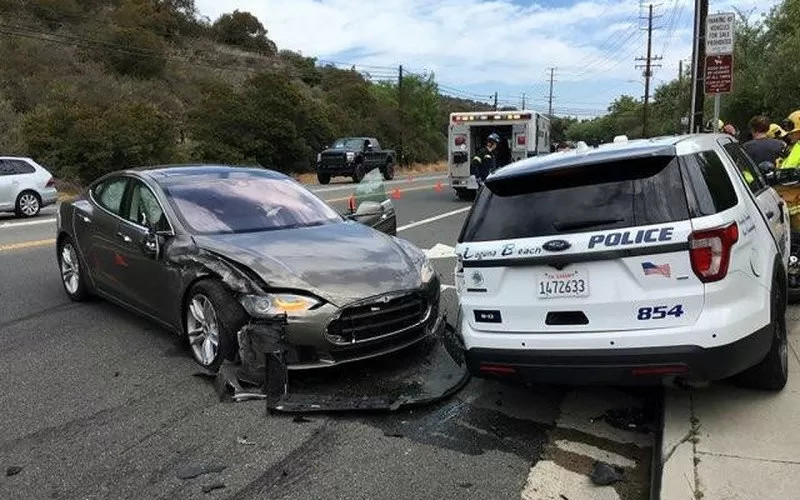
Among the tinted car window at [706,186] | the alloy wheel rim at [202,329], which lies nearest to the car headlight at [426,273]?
the alloy wheel rim at [202,329]

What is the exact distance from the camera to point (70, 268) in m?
7.74

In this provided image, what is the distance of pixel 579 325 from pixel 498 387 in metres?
1.26

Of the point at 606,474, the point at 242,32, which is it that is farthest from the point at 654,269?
the point at 242,32

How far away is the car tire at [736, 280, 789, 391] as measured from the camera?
4.40m

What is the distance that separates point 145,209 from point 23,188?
1246cm

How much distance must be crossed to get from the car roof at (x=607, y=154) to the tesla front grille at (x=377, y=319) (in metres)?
1.13

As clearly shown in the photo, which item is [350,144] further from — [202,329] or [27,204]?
[202,329]

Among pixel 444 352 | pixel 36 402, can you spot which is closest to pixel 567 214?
pixel 444 352

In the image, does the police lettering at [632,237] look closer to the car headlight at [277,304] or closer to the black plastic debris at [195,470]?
the car headlight at [277,304]

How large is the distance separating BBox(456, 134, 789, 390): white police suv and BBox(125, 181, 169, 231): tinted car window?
9.13ft

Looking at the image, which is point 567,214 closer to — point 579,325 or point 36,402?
point 579,325

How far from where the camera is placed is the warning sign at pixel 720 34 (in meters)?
11.3

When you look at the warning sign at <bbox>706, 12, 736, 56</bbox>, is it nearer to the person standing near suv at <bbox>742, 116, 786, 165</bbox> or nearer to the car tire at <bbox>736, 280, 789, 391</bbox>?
the person standing near suv at <bbox>742, 116, 786, 165</bbox>

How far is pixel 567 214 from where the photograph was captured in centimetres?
418
